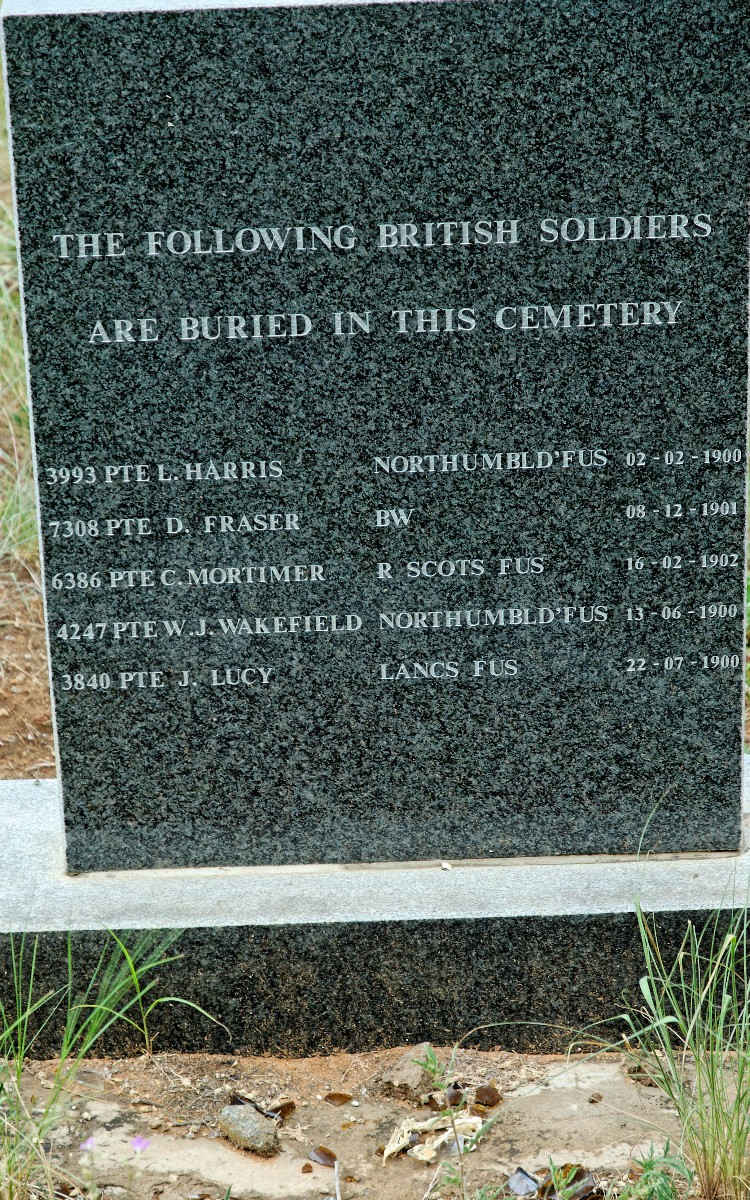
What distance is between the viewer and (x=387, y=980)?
2781 mm

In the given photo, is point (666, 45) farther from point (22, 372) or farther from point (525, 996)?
point (22, 372)

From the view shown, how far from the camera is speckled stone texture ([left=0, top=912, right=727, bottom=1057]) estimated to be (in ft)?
9.02

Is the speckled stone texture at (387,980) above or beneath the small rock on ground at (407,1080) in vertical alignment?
above

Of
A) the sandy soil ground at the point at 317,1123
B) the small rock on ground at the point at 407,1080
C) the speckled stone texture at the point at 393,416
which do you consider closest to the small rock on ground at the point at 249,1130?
the sandy soil ground at the point at 317,1123

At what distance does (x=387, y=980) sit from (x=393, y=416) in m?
1.19

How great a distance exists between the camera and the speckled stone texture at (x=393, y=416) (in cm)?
271

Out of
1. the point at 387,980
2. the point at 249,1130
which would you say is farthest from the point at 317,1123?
the point at 387,980

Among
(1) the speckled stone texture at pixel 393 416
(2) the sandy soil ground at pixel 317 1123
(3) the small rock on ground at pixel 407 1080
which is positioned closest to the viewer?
(2) the sandy soil ground at pixel 317 1123

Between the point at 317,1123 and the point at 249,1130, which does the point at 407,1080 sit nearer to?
the point at 317,1123

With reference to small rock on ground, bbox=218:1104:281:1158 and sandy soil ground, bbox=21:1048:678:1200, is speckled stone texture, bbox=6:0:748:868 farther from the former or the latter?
small rock on ground, bbox=218:1104:281:1158

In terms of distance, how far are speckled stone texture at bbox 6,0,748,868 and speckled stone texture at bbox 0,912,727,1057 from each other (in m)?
0.12

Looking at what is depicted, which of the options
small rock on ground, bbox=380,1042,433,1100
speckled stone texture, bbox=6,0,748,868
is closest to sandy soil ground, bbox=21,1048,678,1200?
small rock on ground, bbox=380,1042,433,1100

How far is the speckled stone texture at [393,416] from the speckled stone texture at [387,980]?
0.12m

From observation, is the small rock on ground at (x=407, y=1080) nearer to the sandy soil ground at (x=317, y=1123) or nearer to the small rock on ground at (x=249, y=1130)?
the sandy soil ground at (x=317, y=1123)
